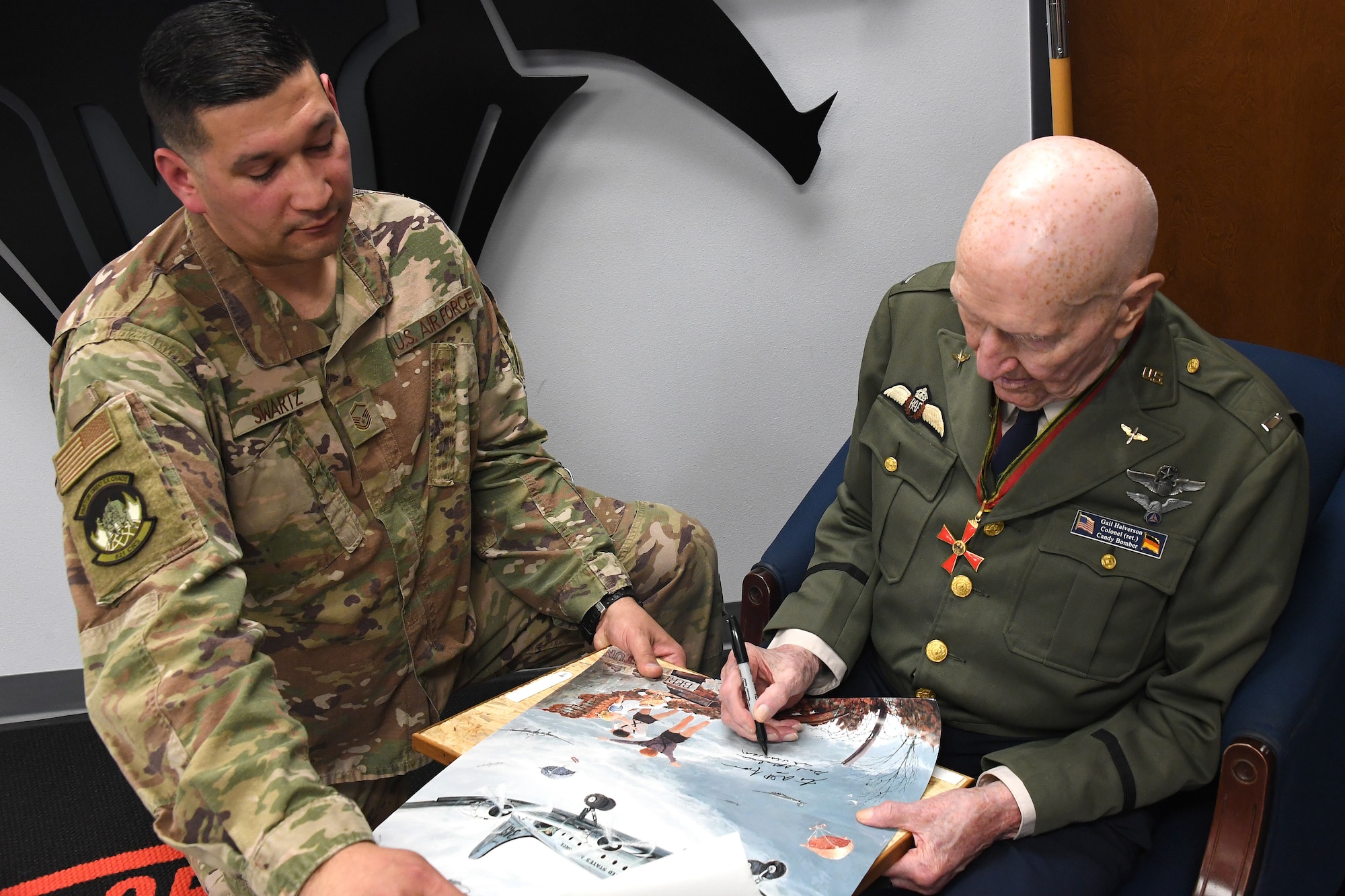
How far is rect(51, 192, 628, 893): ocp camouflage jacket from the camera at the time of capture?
1.25 metres

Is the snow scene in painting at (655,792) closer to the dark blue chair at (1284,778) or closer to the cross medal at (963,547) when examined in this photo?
the cross medal at (963,547)

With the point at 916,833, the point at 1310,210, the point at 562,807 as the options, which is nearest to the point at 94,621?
the point at 562,807

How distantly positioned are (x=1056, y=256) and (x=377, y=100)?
1710 millimetres

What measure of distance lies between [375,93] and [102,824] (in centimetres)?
175

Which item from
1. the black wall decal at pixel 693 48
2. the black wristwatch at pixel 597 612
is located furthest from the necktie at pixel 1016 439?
the black wall decal at pixel 693 48

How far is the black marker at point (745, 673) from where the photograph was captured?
4.52 feet

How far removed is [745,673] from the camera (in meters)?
1.43

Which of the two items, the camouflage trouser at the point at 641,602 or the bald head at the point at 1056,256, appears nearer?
the bald head at the point at 1056,256

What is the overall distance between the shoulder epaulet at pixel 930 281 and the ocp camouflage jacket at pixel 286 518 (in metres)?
0.68

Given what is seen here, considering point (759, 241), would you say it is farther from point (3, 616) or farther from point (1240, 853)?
point (3, 616)

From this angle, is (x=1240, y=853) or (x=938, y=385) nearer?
(x=1240, y=853)

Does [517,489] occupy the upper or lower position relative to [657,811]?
upper

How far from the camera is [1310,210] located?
2029mm

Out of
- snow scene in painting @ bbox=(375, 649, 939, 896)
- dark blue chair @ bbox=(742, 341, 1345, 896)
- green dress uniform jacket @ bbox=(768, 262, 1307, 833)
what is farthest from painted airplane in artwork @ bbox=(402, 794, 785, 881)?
dark blue chair @ bbox=(742, 341, 1345, 896)
